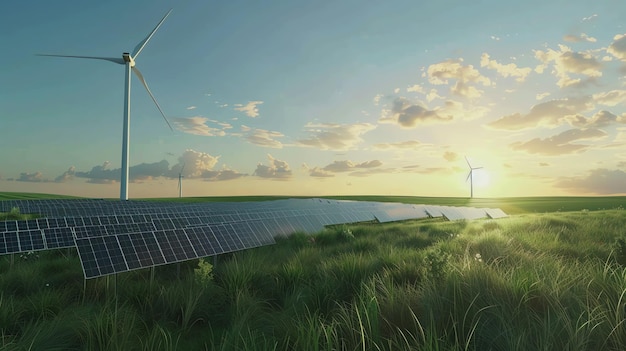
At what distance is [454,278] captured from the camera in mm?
6277

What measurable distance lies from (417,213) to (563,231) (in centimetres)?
2277

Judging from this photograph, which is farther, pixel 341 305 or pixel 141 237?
pixel 141 237

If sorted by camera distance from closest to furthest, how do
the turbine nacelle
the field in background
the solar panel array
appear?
the solar panel array < the turbine nacelle < the field in background

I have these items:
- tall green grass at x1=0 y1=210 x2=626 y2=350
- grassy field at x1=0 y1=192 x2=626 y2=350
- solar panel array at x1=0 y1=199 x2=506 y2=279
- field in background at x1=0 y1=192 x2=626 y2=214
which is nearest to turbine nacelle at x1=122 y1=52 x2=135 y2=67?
solar panel array at x1=0 y1=199 x2=506 y2=279

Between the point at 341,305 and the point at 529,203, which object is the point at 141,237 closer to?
the point at 341,305

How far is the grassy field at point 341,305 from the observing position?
480 centimetres

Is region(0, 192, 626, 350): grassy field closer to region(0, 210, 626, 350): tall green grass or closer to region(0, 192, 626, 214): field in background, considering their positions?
region(0, 210, 626, 350): tall green grass

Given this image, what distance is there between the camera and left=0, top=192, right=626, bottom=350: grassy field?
15.8 feet

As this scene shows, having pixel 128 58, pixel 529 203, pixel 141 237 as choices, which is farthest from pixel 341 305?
pixel 529 203

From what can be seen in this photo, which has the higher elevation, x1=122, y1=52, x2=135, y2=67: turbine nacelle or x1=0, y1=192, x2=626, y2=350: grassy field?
x1=122, y1=52, x2=135, y2=67: turbine nacelle

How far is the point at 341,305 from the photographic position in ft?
23.4

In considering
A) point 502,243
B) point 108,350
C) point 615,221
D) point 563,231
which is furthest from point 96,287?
point 615,221

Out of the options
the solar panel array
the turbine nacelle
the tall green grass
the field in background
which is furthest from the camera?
the field in background

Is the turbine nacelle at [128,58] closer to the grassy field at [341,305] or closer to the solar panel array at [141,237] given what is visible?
the solar panel array at [141,237]
